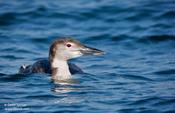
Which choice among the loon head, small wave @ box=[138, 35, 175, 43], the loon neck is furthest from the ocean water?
the loon head

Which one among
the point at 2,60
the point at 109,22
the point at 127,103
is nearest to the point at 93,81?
the point at 127,103

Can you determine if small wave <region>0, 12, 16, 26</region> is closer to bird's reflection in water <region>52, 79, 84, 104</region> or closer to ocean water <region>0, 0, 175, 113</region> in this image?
ocean water <region>0, 0, 175, 113</region>

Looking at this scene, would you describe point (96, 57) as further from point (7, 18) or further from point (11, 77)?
point (7, 18)

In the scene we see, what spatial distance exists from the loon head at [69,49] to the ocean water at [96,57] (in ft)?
1.75

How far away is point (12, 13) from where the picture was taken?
23.4 metres

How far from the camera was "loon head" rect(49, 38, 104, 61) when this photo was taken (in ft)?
51.2

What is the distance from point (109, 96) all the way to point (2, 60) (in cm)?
495

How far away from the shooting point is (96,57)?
1859 cm

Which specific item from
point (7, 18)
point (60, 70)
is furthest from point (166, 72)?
point (7, 18)

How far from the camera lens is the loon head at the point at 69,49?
1562cm

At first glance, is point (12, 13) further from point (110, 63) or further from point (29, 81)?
point (29, 81)

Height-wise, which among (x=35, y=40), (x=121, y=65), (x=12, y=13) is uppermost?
(x=12, y=13)

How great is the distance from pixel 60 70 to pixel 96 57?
2968 millimetres

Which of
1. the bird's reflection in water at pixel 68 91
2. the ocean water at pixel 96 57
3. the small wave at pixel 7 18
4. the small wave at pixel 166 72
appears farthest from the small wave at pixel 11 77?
the small wave at pixel 7 18
